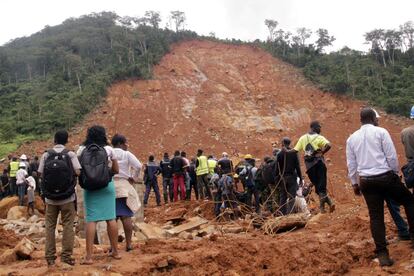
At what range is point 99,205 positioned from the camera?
16.2 feet

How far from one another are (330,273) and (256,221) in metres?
2.88

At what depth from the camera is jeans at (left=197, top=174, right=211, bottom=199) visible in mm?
11882

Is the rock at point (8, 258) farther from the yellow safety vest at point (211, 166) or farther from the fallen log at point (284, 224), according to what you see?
the yellow safety vest at point (211, 166)

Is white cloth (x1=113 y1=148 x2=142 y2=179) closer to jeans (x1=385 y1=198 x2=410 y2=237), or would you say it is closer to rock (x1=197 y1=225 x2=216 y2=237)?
rock (x1=197 y1=225 x2=216 y2=237)

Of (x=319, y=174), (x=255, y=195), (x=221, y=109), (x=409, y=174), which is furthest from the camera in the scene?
(x=221, y=109)

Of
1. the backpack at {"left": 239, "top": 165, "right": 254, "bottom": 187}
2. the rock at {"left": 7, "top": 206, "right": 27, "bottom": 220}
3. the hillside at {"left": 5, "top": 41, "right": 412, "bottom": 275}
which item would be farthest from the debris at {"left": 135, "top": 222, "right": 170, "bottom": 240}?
the rock at {"left": 7, "top": 206, "right": 27, "bottom": 220}

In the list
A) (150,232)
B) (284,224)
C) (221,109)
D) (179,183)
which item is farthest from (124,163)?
(221,109)

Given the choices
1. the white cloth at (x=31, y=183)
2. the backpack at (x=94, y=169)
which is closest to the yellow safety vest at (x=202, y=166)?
the white cloth at (x=31, y=183)

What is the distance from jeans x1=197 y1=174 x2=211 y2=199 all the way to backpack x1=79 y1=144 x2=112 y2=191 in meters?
7.06

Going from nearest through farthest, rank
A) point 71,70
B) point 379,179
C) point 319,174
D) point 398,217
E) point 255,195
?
1. point 379,179
2. point 398,217
3. point 319,174
4. point 255,195
5. point 71,70

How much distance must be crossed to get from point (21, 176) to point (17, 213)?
95 centimetres

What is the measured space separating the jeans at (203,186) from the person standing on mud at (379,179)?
24.5 feet

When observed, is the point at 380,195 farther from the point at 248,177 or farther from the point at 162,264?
the point at 248,177

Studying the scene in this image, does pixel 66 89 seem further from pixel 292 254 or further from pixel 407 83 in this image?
pixel 292 254
